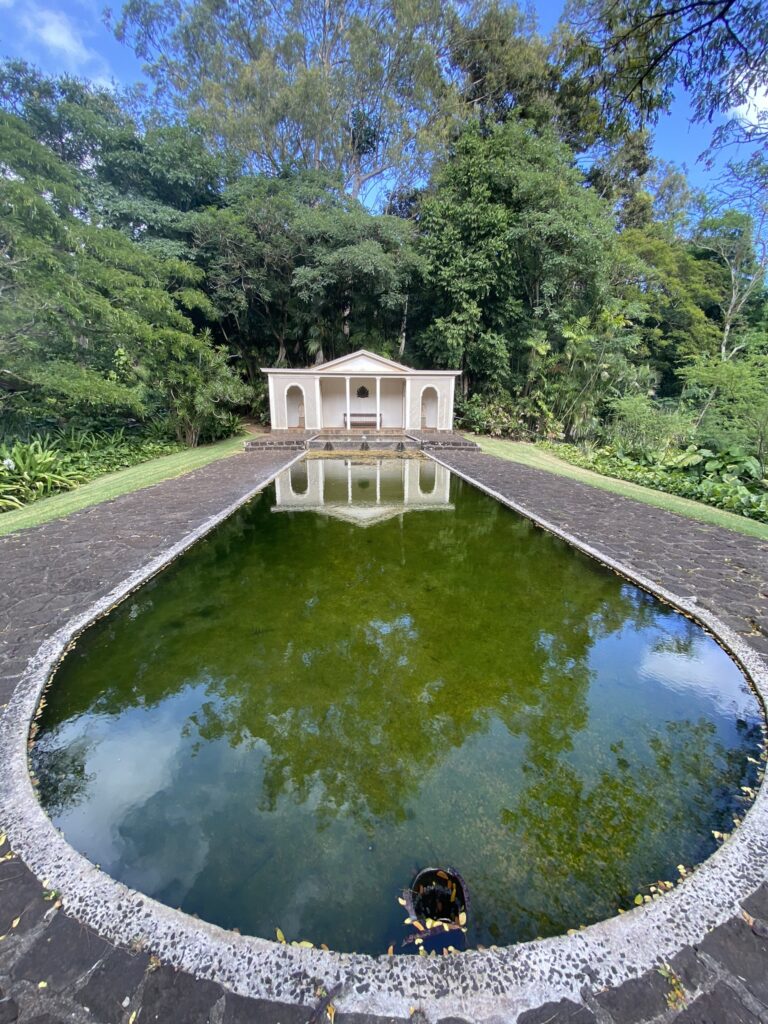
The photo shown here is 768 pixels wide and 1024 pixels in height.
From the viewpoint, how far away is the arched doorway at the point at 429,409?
17.2 m

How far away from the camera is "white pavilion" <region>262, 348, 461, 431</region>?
15609 millimetres

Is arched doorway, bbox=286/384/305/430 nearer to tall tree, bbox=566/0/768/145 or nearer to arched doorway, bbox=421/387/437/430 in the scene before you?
arched doorway, bbox=421/387/437/430

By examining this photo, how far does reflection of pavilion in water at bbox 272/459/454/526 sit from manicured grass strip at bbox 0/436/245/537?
2324 millimetres

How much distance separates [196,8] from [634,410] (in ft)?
80.2

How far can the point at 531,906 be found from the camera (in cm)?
179

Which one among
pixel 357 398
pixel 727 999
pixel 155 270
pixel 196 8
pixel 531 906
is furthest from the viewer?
pixel 196 8

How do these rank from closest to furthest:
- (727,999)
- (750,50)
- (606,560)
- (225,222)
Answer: (727,999)
(750,50)
(606,560)
(225,222)

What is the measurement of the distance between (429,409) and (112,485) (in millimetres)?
11870

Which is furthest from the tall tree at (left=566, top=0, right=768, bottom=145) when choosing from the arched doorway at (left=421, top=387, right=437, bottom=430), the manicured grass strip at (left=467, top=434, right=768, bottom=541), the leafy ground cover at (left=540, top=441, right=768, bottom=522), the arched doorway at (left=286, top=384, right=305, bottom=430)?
the arched doorway at (left=286, top=384, right=305, bottom=430)

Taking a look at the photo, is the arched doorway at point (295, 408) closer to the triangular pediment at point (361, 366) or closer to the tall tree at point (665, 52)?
the triangular pediment at point (361, 366)

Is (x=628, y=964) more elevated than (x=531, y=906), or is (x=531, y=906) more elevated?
(x=628, y=964)

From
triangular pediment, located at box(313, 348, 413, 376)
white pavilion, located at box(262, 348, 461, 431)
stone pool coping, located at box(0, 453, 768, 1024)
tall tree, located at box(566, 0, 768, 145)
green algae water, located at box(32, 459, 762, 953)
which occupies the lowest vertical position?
green algae water, located at box(32, 459, 762, 953)

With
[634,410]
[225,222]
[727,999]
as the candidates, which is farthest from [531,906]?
[225,222]

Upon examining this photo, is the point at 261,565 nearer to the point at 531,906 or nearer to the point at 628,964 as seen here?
the point at 531,906
